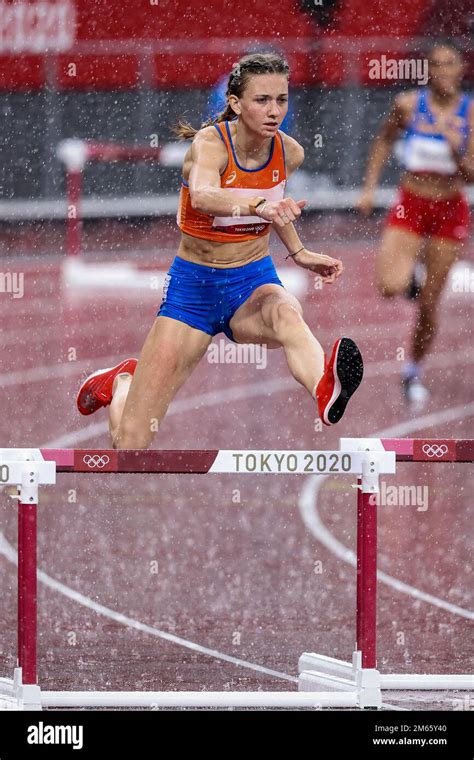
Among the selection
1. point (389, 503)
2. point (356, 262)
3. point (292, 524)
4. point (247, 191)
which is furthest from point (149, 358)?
point (356, 262)

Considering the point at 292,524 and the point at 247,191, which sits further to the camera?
the point at 292,524

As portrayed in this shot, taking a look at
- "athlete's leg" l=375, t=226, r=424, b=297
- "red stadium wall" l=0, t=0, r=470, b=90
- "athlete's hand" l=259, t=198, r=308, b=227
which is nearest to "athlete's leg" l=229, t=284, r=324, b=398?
"athlete's hand" l=259, t=198, r=308, b=227

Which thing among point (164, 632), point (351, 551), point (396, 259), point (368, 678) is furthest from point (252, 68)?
point (396, 259)

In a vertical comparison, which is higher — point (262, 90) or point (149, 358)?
point (262, 90)

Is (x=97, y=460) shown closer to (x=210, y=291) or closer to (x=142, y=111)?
(x=210, y=291)

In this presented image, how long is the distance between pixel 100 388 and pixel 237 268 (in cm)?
111

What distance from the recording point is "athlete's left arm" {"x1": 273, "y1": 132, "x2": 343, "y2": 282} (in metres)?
7.20

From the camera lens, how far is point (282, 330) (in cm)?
736

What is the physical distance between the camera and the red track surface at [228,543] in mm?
8336

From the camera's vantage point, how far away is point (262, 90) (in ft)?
23.7

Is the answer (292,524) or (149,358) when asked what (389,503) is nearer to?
(292,524)

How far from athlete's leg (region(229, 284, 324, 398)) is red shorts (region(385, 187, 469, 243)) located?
6463 mm

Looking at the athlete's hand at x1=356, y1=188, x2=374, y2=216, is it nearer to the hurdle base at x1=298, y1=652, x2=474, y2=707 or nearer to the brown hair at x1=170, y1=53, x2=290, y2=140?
the brown hair at x1=170, y1=53, x2=290, y2=140
